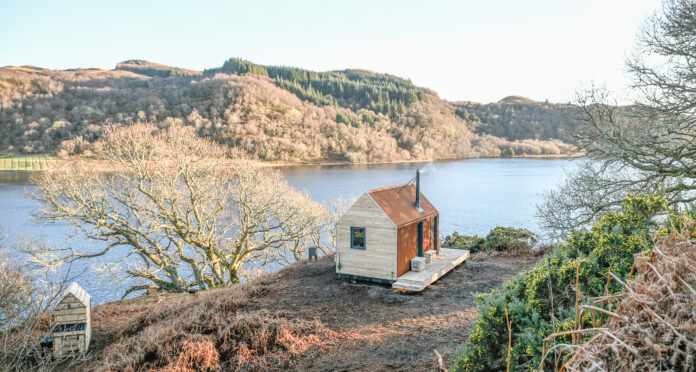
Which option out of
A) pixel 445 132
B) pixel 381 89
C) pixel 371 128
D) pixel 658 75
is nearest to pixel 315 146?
pixel 371 128

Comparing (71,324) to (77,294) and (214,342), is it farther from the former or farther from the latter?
(214,342)

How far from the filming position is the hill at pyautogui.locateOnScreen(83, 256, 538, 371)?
24.3ft

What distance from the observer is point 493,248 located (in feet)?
52.2

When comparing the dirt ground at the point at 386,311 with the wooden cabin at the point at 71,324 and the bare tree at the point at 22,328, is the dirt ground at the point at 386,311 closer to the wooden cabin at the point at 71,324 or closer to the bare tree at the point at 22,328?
the wooden cabin at the point at 71,324

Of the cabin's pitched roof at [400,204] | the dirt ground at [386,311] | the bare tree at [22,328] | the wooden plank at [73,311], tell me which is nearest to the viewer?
the bare tree at [22,328]

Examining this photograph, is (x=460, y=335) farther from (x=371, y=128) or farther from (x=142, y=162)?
Result: (x=371, y=128)

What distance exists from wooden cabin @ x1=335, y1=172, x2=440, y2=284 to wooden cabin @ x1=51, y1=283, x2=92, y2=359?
22.4 feet

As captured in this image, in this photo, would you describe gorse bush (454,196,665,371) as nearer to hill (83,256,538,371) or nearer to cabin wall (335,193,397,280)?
hill (83,256,538,371)

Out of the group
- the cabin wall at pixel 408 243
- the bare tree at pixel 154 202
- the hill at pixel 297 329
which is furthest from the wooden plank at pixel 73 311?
the cabin wall at pixel 408 243

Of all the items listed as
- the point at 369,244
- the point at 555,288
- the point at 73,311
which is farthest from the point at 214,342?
the point at 555,288

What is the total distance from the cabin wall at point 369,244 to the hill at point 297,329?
1.71ft

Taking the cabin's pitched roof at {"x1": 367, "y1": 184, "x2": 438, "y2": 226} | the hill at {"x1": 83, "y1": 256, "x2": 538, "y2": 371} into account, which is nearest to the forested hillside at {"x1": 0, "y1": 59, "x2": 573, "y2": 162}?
the cabin's pitched roof at {"x1": 367, "y1": 184, "x2": 438, "y2": 226}

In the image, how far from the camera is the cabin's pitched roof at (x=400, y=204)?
38.9ft

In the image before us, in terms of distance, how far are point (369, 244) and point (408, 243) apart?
128cm
